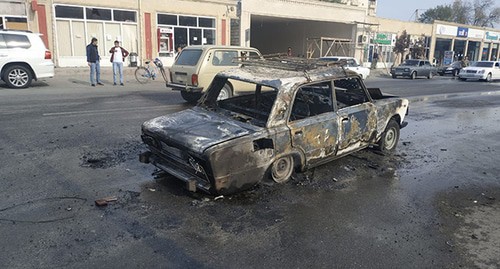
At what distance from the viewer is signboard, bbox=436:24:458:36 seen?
4644 cm

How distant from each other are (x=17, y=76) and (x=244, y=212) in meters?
13.0

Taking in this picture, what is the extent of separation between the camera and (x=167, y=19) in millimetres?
25312

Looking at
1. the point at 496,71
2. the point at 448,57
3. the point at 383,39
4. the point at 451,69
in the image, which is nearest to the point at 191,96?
the point at 496,71

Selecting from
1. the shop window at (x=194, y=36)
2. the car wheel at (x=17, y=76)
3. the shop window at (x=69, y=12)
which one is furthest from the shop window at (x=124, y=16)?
the car wheel at (x=17, y=76)

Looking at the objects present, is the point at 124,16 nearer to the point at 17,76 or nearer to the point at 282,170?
the point at 17,76

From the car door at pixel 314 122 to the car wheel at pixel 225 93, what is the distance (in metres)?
1.04

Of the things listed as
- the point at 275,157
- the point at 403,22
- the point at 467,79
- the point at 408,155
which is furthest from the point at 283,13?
the point at 275,157

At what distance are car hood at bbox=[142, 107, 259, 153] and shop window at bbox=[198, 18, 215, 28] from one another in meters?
22.8

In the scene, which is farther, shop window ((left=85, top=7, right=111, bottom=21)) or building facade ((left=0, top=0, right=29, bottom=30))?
shop window ((left=85, top=7, right=111, bottom=21))

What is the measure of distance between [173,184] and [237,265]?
2026 millimetres

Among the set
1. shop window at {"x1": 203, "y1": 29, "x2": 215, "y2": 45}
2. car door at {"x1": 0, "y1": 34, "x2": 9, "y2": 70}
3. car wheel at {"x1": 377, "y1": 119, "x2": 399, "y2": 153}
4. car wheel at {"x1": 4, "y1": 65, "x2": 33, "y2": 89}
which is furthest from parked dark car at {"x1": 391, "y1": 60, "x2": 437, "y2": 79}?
car door at {"x1": 0, "y1": 34, "x2": 9, "y2": 70}

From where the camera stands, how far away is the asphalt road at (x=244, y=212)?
3426 mm

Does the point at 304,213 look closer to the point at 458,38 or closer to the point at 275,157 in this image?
the point at 275,157

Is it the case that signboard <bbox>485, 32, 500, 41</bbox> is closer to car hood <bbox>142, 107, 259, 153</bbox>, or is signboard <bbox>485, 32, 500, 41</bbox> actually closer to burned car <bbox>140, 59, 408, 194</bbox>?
burned car <bbox>140, 59, 408, 194</bbox>
